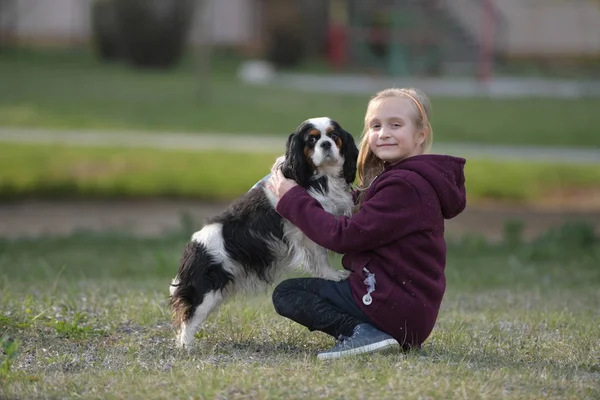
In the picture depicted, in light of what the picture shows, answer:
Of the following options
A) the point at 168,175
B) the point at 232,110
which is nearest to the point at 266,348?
the point at 168,175

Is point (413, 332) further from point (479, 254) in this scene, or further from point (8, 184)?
point (8, 184)

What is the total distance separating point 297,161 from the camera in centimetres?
548

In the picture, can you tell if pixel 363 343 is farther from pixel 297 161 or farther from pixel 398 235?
pixel 297 161

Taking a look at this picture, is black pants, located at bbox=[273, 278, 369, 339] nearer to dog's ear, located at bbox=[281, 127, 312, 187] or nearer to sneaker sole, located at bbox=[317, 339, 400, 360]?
sneaker sole, located at bbox=[317, 339, 400, 360]

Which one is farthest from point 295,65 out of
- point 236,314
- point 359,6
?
point 236,314

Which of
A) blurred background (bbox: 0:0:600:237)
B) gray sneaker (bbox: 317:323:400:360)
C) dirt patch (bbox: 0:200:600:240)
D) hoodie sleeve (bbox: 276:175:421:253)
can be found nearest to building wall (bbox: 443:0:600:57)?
blurred background (bbox: 0:0:600:237)

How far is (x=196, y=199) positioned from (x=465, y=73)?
725 inches

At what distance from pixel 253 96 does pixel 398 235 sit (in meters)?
19.0

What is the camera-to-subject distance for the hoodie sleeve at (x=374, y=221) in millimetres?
5172

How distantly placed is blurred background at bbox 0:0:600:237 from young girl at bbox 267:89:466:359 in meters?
7.00

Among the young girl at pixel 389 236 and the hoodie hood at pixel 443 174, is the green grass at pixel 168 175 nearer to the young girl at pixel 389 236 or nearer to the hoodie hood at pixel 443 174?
the young girl at pixel 389 236

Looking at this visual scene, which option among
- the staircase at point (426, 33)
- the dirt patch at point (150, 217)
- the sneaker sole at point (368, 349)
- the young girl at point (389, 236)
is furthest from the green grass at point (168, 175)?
the staircase at point (426, 33)

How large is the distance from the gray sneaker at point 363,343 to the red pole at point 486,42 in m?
23.0

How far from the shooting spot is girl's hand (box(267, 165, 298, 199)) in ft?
17.7
